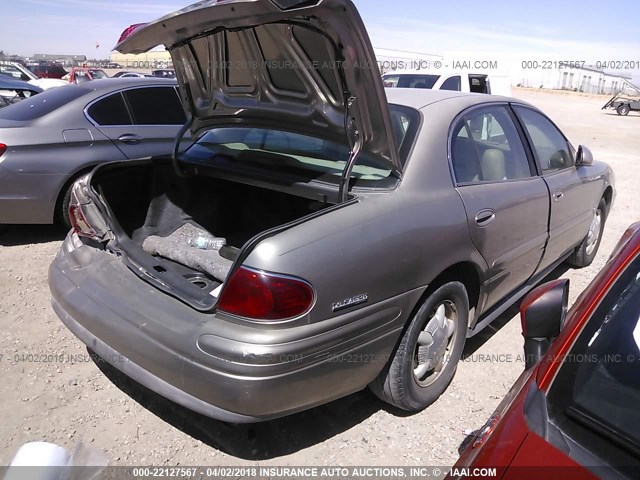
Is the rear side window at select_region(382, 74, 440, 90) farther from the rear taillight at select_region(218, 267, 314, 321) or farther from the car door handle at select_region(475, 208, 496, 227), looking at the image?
the rear taillight at select_region(218, 267, 314, 321)

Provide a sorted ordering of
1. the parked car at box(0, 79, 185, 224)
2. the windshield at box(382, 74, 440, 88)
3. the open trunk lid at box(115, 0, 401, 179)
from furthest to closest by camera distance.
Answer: the windshield at box(382, 74, 440, 88)
the parked car at box(0, 79, 185, 224)
the open trunk lid at box(115, 0, 401, 179)

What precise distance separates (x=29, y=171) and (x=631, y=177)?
393 inches

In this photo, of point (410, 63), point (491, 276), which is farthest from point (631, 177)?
point (491, 276)

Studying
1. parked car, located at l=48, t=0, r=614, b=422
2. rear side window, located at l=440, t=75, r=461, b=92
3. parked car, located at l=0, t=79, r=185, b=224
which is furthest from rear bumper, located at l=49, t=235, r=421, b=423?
rear side window, located at l=440, t=75, r=461, b=92

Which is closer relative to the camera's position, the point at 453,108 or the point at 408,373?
the point at 408,373

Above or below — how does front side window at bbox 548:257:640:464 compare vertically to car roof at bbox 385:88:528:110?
below

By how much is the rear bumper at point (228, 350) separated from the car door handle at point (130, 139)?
9.85 feet

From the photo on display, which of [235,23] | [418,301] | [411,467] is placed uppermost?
[235,23]

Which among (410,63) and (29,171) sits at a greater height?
(29,171)

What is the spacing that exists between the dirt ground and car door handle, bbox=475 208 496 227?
970mm

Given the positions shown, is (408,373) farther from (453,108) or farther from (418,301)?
(453,108)

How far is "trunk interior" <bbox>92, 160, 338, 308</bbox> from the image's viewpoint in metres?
3.23

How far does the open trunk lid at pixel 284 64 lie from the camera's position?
219 centimetres

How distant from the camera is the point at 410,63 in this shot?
13.1m
